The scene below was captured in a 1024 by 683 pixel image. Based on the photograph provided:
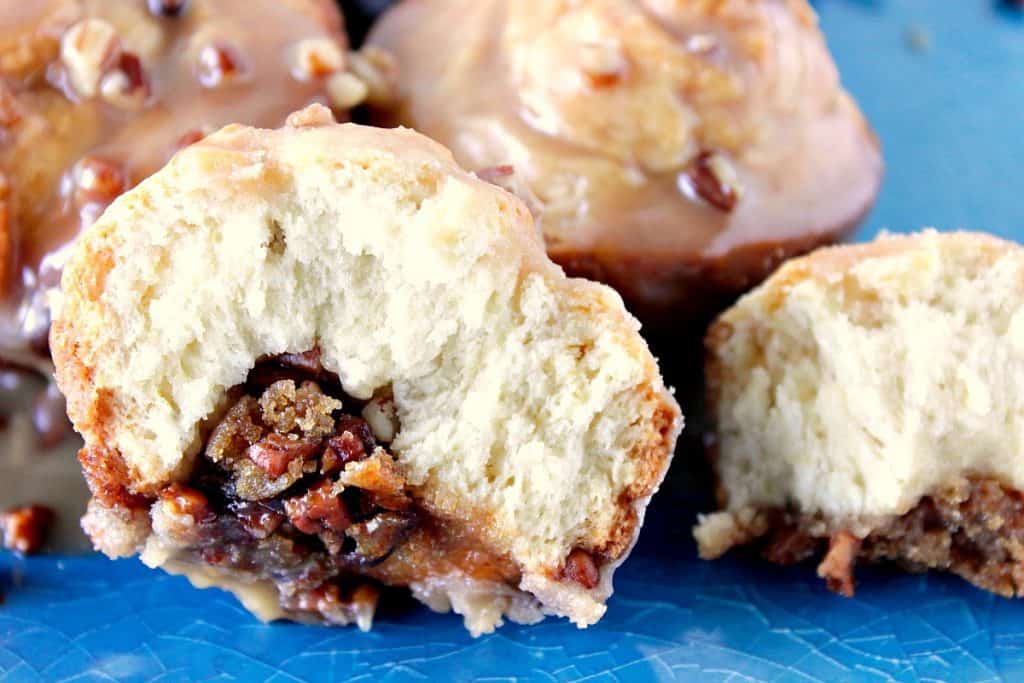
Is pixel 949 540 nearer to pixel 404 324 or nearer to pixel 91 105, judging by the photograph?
pixel 404 324

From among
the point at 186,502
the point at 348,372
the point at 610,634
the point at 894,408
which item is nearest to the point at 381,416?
the point at 348,372

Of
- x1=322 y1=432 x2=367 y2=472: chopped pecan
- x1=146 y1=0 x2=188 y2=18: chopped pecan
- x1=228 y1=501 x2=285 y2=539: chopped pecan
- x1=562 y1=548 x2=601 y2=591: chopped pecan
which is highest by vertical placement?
x1=146 y1=0 x2=188 y2=18: chopped pecan

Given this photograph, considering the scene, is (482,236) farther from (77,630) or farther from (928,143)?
(928,143)

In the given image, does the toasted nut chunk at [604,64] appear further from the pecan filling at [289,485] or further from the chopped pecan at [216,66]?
the pecan filling at [289,485]

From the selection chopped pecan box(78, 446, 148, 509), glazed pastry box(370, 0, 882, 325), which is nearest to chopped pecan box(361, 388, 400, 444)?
chopped pecan box(78, 446, 148, 509)

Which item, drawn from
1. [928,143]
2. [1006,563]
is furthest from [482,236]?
[928,143]

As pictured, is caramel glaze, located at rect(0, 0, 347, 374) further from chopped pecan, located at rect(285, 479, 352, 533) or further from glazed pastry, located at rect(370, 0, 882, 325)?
chopped pecan, located at rect(285, 479, 352, 533)
